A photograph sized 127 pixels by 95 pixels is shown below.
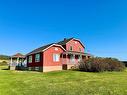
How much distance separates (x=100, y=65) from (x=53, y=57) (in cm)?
1153

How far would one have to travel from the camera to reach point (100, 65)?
3622 cm

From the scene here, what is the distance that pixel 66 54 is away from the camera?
4516 cm

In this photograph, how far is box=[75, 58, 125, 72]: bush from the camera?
36.4 m

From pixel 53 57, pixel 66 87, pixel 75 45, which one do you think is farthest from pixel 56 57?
pixel 66 87

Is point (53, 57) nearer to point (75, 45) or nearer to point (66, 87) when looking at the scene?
point (75, 45)

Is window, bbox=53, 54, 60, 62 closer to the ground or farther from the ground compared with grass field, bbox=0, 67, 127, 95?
farther from the ground

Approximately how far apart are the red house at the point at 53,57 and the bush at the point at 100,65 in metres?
5.83

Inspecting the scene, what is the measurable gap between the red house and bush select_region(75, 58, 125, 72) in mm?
5835

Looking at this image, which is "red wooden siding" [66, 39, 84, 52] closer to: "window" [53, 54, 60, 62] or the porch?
the porch

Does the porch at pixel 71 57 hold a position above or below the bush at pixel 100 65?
above

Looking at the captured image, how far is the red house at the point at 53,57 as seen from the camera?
41612 millimetres

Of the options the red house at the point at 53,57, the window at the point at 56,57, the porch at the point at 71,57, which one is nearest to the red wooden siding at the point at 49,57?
the red house at the point at 53,57

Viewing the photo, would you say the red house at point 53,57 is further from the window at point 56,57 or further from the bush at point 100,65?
the bush at point 100,65

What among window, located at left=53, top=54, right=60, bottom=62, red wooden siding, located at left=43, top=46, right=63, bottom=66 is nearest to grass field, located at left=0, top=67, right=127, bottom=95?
red wooden siding, located at left=43, top=46, right=63, bottom=66
